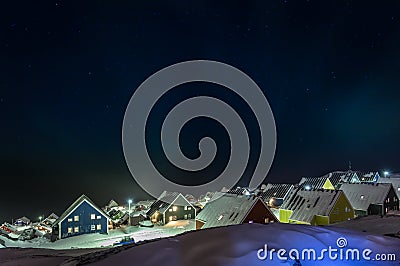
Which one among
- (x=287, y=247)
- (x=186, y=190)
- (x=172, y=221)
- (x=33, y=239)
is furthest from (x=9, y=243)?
(x=186, y=190)

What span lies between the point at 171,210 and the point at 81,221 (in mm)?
12661

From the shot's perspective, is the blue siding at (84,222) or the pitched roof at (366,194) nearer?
the blue siding at (84,222)

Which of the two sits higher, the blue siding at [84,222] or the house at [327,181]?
the house at [327,181]

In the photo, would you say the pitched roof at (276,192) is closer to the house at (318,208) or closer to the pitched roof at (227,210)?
the house at (318,208)

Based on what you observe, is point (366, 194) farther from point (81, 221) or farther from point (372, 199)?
point (81, 221)

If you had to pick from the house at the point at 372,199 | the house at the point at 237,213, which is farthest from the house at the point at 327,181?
the house at the point at 237,213

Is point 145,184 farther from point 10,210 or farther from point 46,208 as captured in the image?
point 10,210

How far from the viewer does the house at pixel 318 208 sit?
92.1ft

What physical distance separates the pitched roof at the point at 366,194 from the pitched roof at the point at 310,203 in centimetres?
636

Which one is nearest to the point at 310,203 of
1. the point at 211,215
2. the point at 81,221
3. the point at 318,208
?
the point at 318,208

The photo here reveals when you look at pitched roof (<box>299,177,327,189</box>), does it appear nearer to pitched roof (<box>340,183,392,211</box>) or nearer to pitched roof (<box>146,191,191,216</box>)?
pitched roof (<box>340,183,392,211</box>)

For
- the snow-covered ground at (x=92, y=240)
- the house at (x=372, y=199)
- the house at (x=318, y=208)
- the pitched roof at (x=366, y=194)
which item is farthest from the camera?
the pitched roof at (x=366, y=194)

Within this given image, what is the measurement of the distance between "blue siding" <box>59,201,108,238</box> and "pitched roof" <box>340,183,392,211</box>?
27355mm

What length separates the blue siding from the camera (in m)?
33.3
